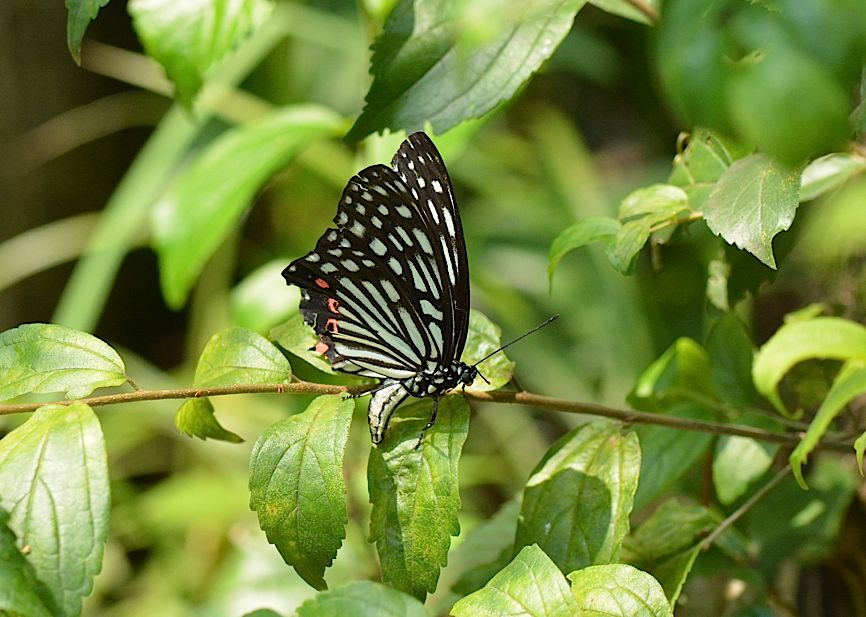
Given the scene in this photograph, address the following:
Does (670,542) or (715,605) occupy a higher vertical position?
(670,542)

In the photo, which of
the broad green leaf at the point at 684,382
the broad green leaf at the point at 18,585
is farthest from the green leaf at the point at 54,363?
the broad green leaf at the point at 684,382

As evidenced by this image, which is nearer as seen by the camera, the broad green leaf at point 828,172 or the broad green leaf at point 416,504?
the broad green leaf at point 416,504

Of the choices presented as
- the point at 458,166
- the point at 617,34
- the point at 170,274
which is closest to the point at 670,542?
the point at 170,274

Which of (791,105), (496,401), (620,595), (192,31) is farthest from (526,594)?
(192,31)

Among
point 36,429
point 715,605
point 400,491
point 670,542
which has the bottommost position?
point 715,605

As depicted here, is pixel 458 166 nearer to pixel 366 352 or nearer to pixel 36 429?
pixel 366 352

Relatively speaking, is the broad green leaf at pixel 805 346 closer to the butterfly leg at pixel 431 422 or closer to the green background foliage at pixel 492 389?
the green background foliage at pixel 492 389

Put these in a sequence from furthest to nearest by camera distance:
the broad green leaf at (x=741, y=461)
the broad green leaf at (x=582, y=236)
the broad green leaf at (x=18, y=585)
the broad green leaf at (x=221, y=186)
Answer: the broad green leaf at (x=221, y=186) → the broad green leaf at (x=741, y=461) → the broad green leaf at (x=582, y=236) → the broad green leaf at (x=18, y=585)

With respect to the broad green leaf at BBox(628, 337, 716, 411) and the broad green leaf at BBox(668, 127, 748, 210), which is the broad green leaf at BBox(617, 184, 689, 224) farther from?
the broad green leaf at BBox(628, 337, 716, 411)
